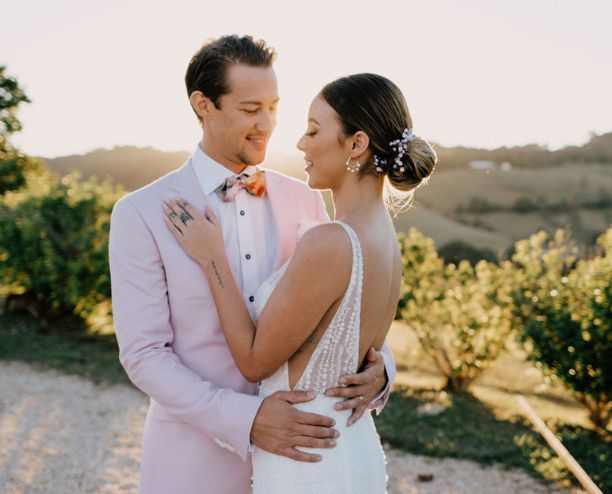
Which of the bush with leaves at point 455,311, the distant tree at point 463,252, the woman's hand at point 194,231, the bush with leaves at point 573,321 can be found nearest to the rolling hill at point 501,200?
the distant tree at point 463,252

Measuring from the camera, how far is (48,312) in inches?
440

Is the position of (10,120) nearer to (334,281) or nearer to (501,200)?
(334,281)

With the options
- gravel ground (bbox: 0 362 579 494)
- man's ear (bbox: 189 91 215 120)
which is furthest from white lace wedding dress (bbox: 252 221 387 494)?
gravel ground (bbox: 0 362 579 494)

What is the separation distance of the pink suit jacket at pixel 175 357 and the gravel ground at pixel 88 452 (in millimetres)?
3799

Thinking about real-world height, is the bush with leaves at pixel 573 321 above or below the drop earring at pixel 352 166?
below

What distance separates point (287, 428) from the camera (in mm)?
1949

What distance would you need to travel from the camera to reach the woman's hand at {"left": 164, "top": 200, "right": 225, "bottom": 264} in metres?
2.06

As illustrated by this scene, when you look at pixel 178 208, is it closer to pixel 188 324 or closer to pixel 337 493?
pixel 188 324

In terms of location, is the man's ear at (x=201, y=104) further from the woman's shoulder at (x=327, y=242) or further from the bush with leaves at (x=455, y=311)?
the bush with leaves at (x=455, y=311)

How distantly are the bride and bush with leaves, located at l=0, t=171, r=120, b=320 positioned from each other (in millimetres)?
8473

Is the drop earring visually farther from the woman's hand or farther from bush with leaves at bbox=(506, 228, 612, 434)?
bush with leaves at bbox=(506, 228, 612, 434)

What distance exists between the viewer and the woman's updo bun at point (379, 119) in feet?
6.95

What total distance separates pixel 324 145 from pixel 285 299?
590 millimetres

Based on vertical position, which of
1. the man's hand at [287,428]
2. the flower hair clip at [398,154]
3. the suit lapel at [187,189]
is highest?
the flower hair clip at [398,154]
